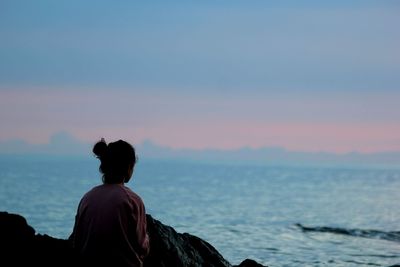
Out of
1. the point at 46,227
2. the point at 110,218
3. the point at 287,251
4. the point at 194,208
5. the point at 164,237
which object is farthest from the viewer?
the point at 194,208

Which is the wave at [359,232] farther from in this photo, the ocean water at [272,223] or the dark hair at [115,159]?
the dark hair at [115,159]

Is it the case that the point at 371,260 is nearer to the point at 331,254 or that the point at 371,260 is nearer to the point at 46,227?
the point at 331,254

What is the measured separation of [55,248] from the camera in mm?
10711

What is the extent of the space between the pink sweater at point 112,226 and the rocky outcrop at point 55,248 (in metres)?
0.54

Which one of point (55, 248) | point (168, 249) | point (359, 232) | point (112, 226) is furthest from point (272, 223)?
point (112, 226)

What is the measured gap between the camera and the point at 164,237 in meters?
12.2

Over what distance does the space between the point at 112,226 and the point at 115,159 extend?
0.78m

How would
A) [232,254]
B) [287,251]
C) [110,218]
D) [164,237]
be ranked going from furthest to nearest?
[287,251]
[232,254]
[164,237]
[110,218]

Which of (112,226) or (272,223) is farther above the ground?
(112,226)

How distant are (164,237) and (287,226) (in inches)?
1450

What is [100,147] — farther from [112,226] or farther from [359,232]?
[359,232]

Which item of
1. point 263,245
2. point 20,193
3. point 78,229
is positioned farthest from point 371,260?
point 20,193

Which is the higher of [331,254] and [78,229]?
[78,229]

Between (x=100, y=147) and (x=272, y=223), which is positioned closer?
(x=100, y=147)
